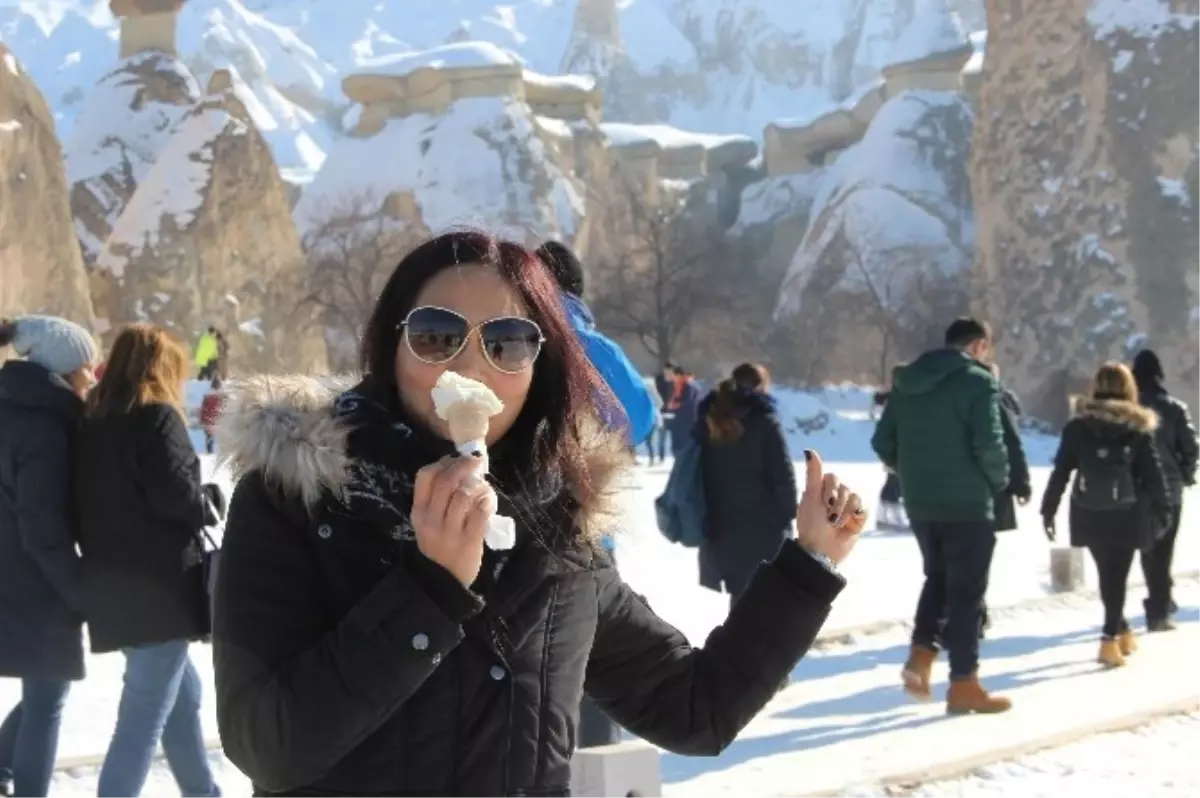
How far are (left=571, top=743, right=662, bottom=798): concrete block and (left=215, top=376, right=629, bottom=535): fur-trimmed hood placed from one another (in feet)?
5.69

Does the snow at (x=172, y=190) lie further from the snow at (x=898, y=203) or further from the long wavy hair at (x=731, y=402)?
the long wavy hair at (x=731, y=402)

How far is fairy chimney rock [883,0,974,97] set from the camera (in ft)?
158

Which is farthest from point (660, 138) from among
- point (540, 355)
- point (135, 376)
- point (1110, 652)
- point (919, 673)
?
point (540, 355)

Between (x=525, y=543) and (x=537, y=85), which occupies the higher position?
(x=537, y=85)

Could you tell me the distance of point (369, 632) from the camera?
1.50 m

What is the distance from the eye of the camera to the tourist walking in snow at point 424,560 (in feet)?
4.94

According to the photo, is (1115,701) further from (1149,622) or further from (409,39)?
(409,39)

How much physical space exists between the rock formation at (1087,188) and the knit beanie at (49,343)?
29.6m

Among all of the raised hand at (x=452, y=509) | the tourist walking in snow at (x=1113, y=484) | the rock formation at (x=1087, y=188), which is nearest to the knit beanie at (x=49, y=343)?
the raised hand at (x=452, y=509)

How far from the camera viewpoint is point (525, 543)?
5.55 ft

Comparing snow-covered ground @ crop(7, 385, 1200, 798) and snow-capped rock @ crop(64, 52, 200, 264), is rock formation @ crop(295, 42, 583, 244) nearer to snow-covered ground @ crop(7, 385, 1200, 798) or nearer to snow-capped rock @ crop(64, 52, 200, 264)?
snow-capped rock @ crop(64, 52, 200, 264)

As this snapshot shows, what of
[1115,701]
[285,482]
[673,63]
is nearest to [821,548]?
[285,482]

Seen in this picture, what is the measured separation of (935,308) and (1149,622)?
3410 cm

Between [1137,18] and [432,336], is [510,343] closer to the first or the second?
[432,336]
